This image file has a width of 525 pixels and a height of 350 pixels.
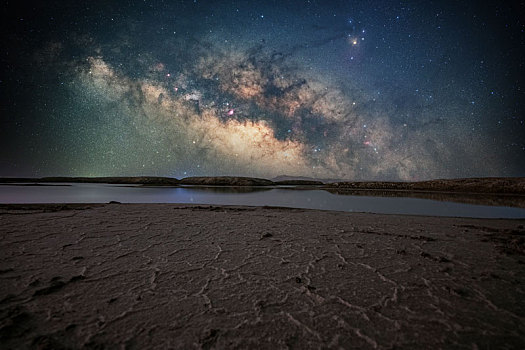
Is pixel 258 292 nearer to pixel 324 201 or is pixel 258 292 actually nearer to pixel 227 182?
pixel 324 201

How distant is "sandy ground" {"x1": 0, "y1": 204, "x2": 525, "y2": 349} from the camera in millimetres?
1925

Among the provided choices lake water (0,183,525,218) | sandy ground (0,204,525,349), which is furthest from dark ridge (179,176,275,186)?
sandy ground (0,204,525,349)

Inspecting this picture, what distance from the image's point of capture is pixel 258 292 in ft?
8.95

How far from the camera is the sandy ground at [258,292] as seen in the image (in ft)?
6.31

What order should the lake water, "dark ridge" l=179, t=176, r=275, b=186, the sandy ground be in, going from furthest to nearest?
"dark ridge" l=179, t=176, r=275, b=186 → the lake water → the sandy ground

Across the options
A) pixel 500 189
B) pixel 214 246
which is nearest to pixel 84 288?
pixel 214 246

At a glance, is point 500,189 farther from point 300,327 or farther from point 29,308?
point 29,308

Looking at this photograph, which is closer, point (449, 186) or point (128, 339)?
point (128, 339)

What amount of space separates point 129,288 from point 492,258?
233 inches

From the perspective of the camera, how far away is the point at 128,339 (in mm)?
1865

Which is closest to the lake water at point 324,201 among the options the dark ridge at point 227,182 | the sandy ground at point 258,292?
the sandy ground at point 258,292

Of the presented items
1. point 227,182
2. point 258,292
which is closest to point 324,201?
point 258,292

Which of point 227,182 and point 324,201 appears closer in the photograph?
point 324,201

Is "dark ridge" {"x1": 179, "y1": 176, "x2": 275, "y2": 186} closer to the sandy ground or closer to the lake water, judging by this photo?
the lake water
